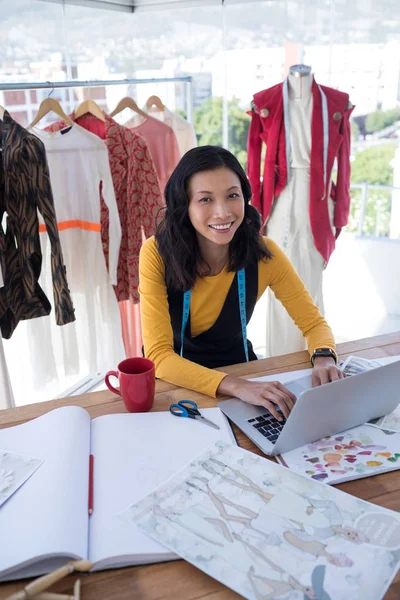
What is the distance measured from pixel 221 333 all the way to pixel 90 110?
114 cm

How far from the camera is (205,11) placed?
9.02ft

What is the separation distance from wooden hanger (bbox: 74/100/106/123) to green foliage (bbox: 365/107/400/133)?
1639 millimetres

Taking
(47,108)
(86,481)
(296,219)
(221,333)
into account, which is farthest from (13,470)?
(296,219)

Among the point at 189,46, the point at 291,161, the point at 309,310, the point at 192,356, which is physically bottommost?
the point at 192,356

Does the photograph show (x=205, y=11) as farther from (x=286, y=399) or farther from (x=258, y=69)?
(x=286, y=399)

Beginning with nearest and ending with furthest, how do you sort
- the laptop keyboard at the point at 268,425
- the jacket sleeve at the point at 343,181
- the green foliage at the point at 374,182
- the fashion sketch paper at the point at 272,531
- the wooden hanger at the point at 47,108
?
the fashion sketch paper at the point at 272,531
the laptop keyboard at the point at 268,425
the wooden hanger at the point at 47,108
the jacket sleeve at the point at 343,181
the green foliage at the point at 374,182

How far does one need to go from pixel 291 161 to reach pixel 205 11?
976mm

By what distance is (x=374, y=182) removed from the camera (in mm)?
3521

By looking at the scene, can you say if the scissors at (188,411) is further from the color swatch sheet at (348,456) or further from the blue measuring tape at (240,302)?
the blue measuring tape at (240,302)

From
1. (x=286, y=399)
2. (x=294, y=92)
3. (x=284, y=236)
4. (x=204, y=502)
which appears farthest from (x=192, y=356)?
(x=294, y=92)

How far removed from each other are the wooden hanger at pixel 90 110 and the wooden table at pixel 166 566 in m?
1.30

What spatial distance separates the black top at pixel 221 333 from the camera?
1486 mm

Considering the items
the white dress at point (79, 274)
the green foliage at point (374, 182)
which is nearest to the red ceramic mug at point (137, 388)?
the white dress at point (79, 274)

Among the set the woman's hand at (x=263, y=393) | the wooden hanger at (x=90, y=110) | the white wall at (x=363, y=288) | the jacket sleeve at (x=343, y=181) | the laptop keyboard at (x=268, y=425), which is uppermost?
the wooden hanger at (x=90, y=110)
